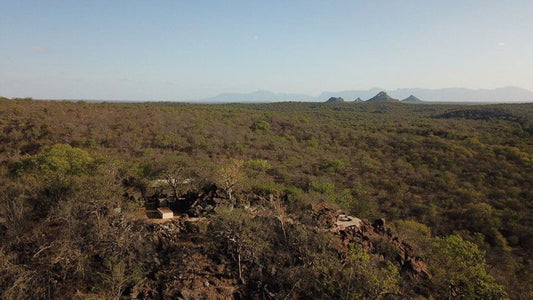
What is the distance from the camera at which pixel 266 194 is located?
17766mm

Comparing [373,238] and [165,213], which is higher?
[165,213]

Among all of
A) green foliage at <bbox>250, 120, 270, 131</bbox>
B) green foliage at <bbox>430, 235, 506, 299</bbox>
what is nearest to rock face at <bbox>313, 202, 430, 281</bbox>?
green foliage at <bbox>430, 235, 506, 299</bbox>

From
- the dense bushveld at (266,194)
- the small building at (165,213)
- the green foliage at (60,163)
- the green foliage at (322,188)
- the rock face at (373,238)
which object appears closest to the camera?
the dense bushveld at (266,194)

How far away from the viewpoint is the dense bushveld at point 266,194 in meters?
10.8

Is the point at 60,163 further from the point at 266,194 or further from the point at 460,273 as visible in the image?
the point at 460,273

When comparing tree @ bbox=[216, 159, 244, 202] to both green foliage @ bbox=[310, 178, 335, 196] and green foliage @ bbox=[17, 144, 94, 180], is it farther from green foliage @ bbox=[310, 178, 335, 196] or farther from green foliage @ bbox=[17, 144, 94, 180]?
green foliage @ bbox=[17, 144, 94, 180]

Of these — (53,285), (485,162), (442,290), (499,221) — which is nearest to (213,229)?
(53,285)

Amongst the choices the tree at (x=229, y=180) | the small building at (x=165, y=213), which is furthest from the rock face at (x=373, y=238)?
the small building at (x=165, y=213)

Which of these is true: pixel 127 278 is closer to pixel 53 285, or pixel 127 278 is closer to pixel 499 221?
pixel 53 285

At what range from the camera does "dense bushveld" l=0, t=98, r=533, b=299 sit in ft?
35.3

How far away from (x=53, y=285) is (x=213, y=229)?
539cm

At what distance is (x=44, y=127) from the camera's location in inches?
1204

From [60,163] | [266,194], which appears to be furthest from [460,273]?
[60,163]

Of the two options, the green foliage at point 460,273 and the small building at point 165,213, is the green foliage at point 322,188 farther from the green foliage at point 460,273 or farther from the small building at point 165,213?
the small building at point 165,213
